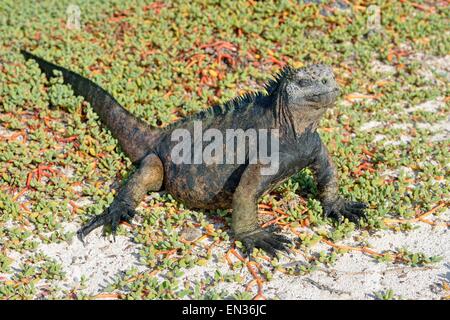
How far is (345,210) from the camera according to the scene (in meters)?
4.46

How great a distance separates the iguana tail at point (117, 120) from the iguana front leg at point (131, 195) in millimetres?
223

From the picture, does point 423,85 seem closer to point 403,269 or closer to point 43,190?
point 403,269

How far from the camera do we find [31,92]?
19.0 feet

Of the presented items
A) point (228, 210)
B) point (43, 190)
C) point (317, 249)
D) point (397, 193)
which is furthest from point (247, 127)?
point (43, 190)

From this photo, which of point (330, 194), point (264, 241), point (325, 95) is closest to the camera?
point (325, 95)

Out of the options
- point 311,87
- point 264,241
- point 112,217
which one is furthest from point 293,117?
point 112,217

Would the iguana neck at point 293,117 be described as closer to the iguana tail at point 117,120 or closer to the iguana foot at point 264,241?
the iguana foot at point 264,241

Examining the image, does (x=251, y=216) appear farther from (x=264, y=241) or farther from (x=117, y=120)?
(x=117, y=120)

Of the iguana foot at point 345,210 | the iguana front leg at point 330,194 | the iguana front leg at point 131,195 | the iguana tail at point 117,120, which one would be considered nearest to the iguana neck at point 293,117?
the iguana front leg at point 330,194

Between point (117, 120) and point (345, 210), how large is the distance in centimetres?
201

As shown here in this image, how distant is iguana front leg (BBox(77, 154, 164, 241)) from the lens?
14.4 ft

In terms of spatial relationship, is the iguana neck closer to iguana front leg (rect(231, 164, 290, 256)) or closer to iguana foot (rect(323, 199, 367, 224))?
iguana front leg (rect(231, 164, 290, 256))

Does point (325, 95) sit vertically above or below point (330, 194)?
above

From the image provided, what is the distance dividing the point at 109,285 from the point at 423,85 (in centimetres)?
392
